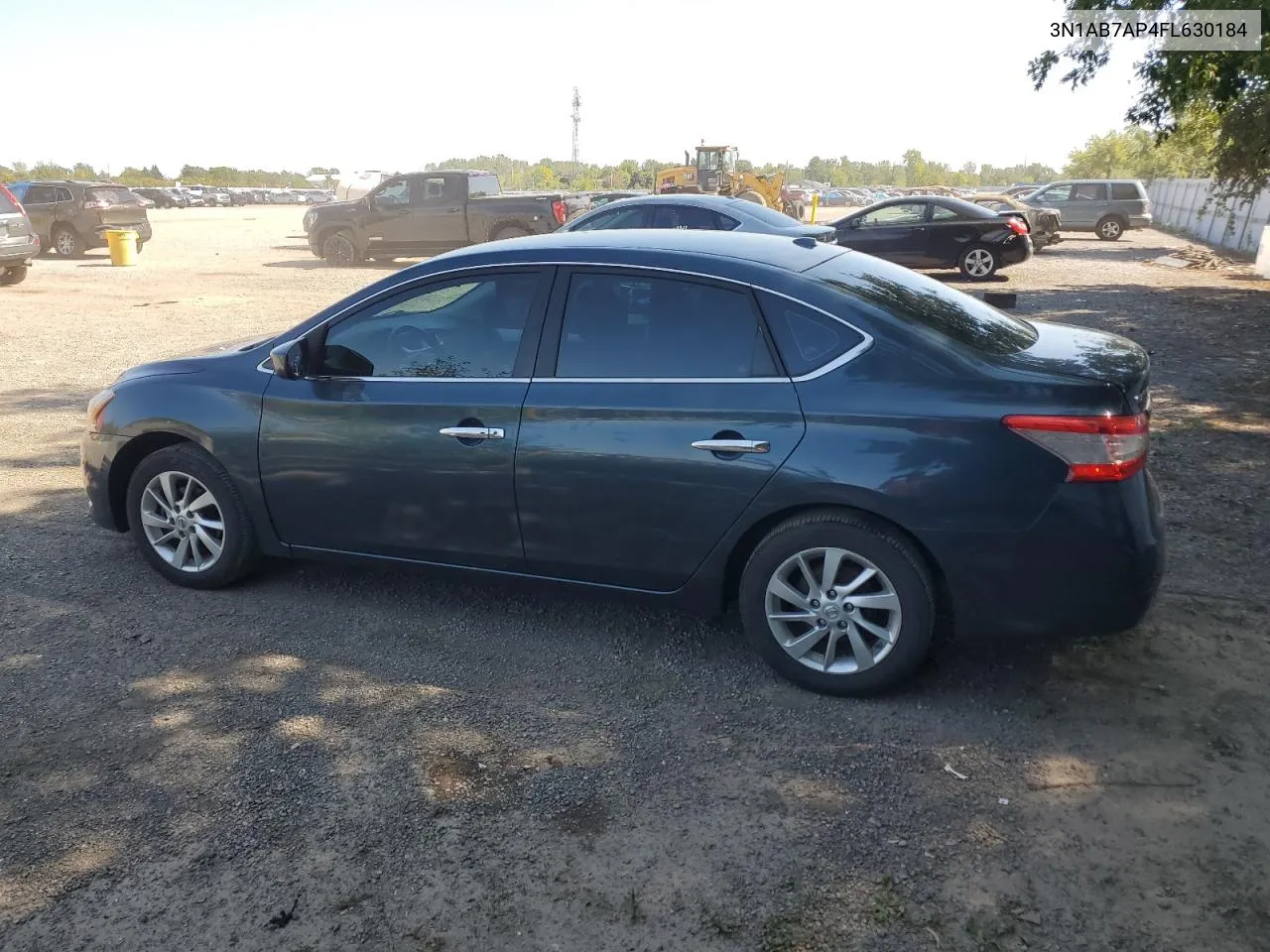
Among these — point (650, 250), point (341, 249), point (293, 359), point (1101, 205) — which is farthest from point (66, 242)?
point (1101, 205)

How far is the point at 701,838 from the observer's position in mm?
3107

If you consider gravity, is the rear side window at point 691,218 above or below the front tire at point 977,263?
above

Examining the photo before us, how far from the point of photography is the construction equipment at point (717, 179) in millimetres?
34531

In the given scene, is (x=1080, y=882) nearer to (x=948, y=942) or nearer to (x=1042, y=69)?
(x=948, y=942)

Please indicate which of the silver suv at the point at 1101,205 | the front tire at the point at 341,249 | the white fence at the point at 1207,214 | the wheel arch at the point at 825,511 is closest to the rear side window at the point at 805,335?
the wheel arch at the point at 825,511

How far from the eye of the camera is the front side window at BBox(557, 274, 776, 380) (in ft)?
13.0

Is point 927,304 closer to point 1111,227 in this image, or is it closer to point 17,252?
point 17,252

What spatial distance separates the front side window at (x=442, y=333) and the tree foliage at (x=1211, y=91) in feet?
35.1

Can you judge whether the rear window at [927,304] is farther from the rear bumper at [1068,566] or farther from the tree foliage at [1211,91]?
the tree foliage at [1211,91]

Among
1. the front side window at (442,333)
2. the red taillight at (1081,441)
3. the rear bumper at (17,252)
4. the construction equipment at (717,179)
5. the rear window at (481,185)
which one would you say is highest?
the construction equipment at (717,179)

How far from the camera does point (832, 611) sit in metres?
3.83

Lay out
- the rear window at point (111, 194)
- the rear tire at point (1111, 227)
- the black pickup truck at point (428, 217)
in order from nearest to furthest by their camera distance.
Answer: the black pickup truck at point (428, 217), the rear window at point (111, 194), the rear tire at point (1111, 227)

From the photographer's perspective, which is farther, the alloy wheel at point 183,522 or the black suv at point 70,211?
the black suv at point 70,211

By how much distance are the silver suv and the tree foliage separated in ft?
47.4
